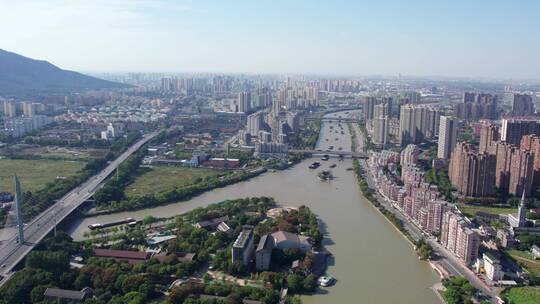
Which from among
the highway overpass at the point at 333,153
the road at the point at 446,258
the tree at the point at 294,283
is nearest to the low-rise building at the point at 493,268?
the road at the point at 446,258

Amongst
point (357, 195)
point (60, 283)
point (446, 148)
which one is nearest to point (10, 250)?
point (60, 283)

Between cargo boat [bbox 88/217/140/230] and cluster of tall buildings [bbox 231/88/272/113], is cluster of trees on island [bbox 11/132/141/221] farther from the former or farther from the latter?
cluster of tall buildings [bbox 231/88/272/113]

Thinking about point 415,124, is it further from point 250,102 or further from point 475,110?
point 250,102

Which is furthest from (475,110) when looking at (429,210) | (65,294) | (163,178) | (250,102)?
(65,294)

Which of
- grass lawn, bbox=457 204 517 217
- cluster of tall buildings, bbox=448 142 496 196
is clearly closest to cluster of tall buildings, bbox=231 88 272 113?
cluster of tall buildings, bbox=448 142 496 196

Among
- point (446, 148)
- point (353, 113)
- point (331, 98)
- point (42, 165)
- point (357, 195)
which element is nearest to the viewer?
point (357, 195)

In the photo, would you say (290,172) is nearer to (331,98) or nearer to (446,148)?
(446,148)

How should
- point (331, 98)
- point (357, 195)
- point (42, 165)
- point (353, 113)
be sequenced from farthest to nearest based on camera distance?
point (331, 98), point (353, 113), point (42, 165), point (357, 195)

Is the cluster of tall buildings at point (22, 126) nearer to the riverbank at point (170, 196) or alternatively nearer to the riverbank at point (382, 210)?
the riverbank at point (170, 196)
